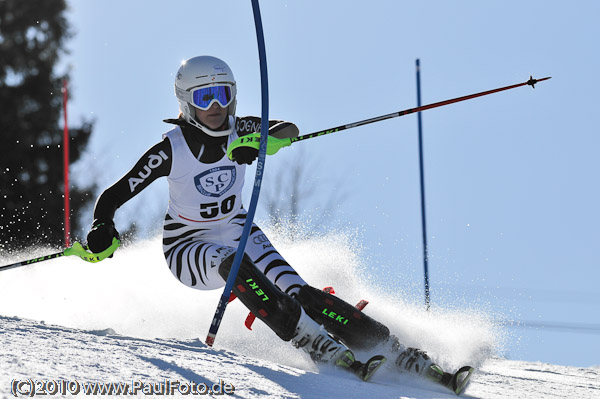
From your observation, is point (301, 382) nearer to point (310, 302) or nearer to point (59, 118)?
point (310, 302)

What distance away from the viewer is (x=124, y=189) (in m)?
4.52

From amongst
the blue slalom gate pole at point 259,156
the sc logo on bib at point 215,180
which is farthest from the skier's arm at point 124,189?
the blue slalom gate pole at point 259,156

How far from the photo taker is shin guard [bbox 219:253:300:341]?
4047mm

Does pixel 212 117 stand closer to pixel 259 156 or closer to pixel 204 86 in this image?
pixel 204 86

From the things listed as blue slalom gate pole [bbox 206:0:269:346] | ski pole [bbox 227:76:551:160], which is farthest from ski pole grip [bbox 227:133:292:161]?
blue slalom gate pole [bbox 206:0:269:346]

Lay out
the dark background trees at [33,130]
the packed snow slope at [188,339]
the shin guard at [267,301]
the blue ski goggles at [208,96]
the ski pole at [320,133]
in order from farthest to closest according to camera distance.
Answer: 1. the dark background trees at [33,130]
2. the blue ski goggles at [208,96]
3. the ski pole at [320,133]
4. the shin guard at [267,301]
5. the packed snow slope at [188,339]

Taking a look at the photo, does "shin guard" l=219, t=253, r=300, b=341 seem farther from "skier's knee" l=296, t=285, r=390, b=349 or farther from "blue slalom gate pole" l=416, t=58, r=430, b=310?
"blue slalom gate pole" l=416, t=58, r=430, b=310

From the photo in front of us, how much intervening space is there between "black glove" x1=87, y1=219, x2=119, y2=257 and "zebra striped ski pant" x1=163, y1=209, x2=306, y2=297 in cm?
54

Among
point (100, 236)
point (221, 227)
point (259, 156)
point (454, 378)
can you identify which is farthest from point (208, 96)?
point (454, 378)

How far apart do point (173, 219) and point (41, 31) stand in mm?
13237

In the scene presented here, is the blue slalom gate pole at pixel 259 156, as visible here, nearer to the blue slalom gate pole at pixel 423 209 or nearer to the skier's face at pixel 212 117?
the skier's face at pixel 212 117

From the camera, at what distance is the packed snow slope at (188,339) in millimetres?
3236

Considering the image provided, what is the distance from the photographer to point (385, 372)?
4.24 metres

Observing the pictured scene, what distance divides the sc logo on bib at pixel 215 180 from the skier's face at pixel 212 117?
0.26 metres
